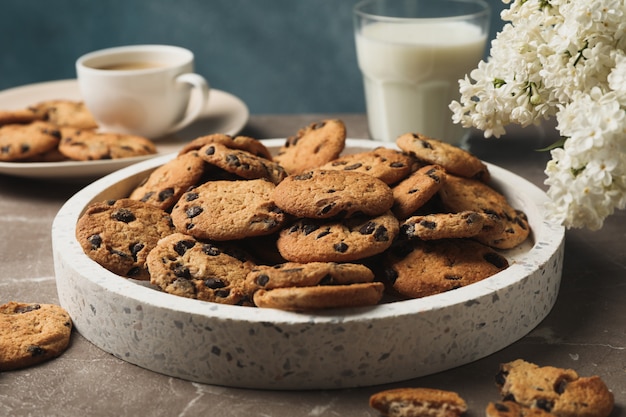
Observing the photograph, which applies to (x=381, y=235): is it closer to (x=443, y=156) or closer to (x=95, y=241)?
(x=443, y=156)

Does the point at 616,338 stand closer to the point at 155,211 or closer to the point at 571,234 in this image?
the point at 571,234

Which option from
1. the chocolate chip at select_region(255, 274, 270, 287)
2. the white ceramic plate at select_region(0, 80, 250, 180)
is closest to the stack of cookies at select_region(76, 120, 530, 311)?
the chocolate chip at select_region(255, 274, 270, 287)

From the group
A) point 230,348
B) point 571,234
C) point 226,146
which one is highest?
point 226,146

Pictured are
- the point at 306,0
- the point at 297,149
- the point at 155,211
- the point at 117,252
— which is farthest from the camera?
the point at 306,0

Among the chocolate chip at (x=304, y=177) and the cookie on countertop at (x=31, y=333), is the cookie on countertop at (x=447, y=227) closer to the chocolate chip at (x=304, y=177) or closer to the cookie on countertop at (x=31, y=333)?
the chocolate chip at (x=304, y=177)

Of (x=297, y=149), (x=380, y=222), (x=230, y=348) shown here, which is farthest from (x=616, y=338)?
(x=297, y=149)

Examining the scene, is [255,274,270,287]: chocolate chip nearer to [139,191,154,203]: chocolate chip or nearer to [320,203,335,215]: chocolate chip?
[320,203,335,215]: chocolate chip
